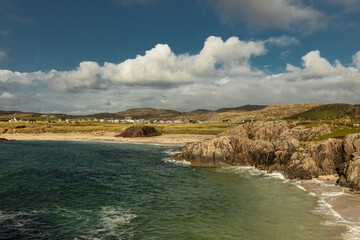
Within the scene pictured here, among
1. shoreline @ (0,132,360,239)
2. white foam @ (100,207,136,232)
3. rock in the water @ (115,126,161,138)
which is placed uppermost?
rock in the water @ (115,126,161,138)

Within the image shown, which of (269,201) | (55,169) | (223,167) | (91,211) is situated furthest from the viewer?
(223,167)

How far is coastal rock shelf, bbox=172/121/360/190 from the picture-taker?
40.4m

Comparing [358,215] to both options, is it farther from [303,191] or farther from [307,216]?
[303,191]

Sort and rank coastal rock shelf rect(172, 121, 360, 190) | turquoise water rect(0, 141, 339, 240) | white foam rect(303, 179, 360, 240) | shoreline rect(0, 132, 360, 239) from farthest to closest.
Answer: coastal rock shelf rect(172, 121, 360, 190), shoreline rect(0, 132, 360, 239), turquoise water rect(0, 141, 339, 240), white foam rect(303, 179, 360, 240)

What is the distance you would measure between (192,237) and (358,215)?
58.5 feet

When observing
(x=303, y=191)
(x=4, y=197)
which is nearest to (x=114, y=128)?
(x=4, y=197)

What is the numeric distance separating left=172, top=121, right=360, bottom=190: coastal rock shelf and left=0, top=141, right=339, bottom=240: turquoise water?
22.7 feet

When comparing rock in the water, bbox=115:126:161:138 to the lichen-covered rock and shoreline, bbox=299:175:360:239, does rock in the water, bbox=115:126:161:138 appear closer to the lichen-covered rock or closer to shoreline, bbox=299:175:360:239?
shoreline, bbox=299:175:360:239

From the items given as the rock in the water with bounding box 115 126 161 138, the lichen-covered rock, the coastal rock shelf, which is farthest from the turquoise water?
the rock in the water with bounding box 115 126 161 138

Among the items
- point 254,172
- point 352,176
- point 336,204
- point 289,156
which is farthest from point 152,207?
point 289,156

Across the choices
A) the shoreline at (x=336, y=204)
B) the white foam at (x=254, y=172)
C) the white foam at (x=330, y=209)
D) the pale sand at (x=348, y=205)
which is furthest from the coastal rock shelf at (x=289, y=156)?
the pale sand at (x=348, y=205)

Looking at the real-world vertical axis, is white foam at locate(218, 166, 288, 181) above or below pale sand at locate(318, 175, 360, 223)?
below

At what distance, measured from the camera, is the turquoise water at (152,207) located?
2017 centimetres

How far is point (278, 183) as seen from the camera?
38031 mm
